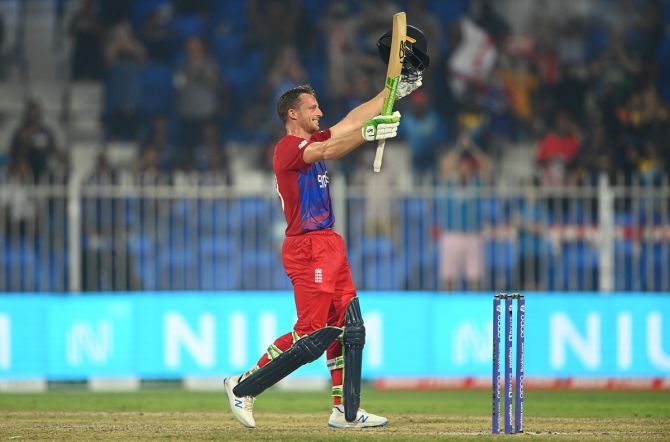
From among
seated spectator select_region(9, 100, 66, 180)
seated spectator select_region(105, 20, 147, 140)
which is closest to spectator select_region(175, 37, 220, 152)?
seated spectator select_region(105, 20, 147, 140)

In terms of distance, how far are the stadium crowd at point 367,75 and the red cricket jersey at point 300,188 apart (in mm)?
11365

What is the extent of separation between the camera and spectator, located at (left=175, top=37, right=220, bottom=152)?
2097 cm

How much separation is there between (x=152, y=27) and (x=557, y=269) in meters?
7.57

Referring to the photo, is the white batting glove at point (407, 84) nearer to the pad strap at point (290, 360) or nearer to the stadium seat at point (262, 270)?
the pad strap at point (290, 360)

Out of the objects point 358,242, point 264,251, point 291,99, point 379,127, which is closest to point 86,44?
point 264,251

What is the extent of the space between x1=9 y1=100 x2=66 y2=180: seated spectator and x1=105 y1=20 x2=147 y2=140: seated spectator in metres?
0.93

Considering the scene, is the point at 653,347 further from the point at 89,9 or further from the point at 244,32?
the point at 89,9

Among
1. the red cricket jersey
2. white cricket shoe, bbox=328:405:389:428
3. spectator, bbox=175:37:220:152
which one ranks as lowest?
white cricket shoe, bbox=328:405:389:428

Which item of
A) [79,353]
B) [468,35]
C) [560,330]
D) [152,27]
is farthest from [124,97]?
[560,330]

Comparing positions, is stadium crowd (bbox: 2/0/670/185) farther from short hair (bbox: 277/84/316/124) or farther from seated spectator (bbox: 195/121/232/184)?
short hair (bbox: 277/84/316/124)

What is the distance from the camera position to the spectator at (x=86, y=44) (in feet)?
70.4

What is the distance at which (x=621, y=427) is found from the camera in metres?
9.38

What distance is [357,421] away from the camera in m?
9.15

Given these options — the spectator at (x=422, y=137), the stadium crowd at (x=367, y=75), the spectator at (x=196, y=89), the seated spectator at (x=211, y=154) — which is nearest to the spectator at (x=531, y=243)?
the stadium crowd at (x=367, y=75)
